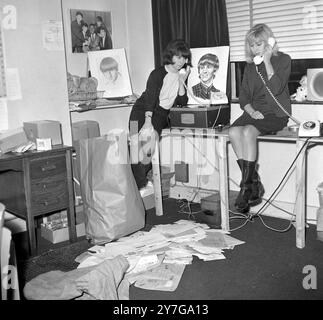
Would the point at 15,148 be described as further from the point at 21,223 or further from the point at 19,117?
the point at 21,223

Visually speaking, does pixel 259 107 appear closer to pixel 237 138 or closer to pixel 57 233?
pixel 237 138

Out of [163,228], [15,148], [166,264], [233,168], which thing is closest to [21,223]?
[15,148]

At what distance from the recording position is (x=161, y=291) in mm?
2436

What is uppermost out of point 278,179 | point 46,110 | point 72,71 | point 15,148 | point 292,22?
point 292,22

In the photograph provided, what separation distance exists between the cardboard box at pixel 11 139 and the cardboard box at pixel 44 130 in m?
0.05

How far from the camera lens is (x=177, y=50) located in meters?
3.62

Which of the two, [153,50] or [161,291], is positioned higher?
[153,50]

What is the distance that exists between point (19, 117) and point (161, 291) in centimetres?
162

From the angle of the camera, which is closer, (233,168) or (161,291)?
(161,291)

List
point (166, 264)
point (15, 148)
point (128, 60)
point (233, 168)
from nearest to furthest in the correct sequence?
point (166, 264) → point (15, 148) → point (233, 168) → point (128, 60)

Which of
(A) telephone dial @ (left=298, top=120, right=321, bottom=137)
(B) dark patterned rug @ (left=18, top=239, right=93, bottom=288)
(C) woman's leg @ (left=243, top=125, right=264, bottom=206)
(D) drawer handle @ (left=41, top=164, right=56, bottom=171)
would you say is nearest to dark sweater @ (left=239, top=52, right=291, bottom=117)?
(C) woman's leg @ (left=243, top=125, right=264, bottom=206)

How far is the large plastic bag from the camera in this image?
3.05 metres

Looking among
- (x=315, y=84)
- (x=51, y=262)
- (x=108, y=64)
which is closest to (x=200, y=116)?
(x=315, y=84)

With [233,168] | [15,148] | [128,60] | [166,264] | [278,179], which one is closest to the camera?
[166,264]
